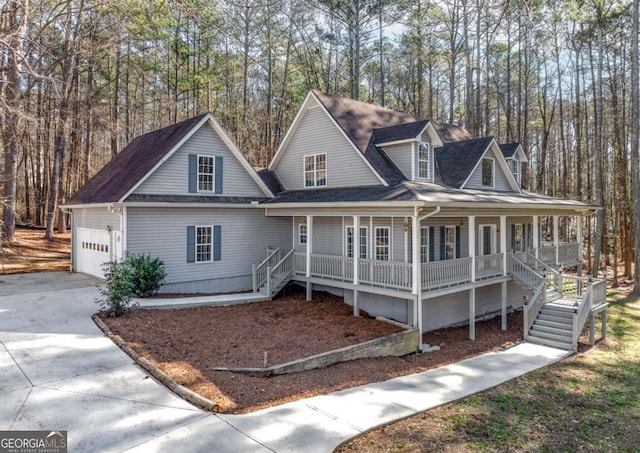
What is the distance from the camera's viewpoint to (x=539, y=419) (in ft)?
24.6

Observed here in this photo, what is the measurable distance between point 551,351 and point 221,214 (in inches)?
488

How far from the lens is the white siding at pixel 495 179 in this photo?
17530 mm

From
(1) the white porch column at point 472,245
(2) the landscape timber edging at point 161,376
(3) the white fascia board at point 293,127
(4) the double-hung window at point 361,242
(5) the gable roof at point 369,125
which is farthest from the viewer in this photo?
(3) the white fascia board at point 293,127

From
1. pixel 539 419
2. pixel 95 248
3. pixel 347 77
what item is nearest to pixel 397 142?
Answer: pixel 539 419

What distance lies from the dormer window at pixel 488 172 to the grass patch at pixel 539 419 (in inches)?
355

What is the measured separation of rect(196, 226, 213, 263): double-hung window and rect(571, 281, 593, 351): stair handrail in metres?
12.7

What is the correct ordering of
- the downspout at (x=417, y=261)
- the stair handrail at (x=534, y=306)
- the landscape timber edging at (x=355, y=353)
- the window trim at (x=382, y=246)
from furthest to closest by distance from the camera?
the window trim at (x=382, y=246) → the stair handrail at (x=534, y=306) → the downspout at (x=417, y=261) → the landscape timber edging at (x=355, y=353)

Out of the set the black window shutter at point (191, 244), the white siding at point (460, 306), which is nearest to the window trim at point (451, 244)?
the white siding at point (460, 306)

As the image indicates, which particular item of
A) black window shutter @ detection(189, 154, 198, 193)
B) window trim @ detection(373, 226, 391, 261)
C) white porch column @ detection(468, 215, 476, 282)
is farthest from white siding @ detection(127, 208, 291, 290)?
white porch column @ detection(468, 215, 476, 282)

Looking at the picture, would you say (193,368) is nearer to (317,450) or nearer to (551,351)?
(317,450)

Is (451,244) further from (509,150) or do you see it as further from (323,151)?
(509,150)

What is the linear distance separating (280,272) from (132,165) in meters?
7.50

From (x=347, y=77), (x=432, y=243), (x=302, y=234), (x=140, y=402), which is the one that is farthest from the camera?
(x=347, y=77)

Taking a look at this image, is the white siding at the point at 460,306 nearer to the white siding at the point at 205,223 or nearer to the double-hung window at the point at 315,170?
the double-hung window at the point at 315,170
